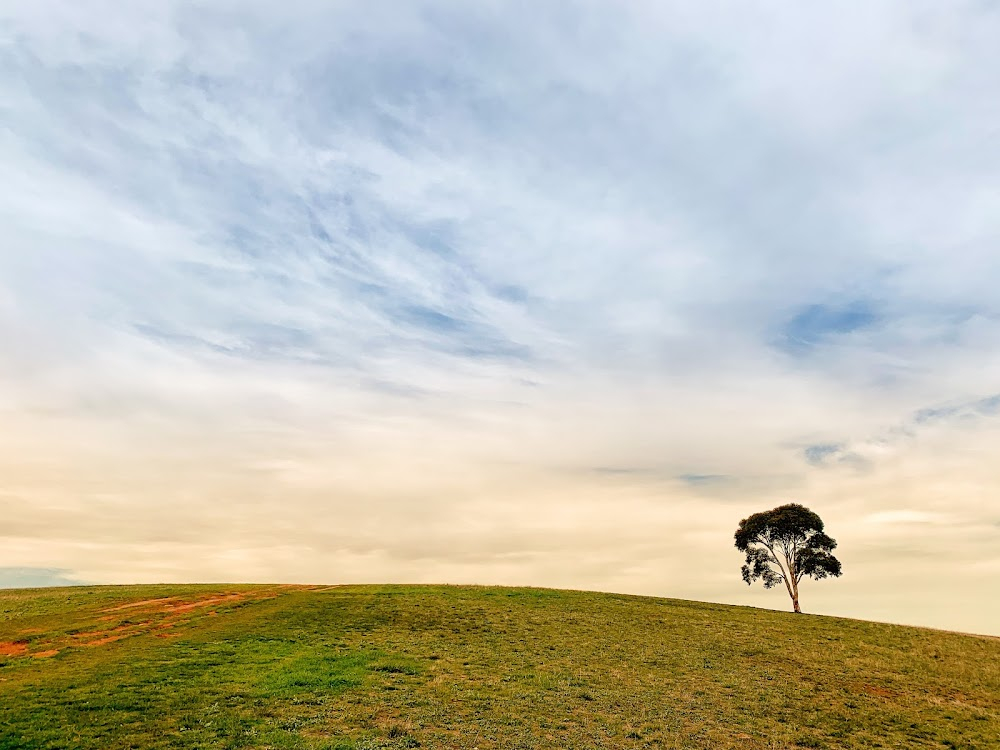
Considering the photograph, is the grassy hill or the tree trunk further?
the tree trunk

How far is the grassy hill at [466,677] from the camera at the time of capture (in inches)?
1059

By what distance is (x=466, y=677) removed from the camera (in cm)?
3497

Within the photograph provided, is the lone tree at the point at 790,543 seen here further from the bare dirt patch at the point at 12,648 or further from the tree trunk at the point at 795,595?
the bare dirt patch at the point at 12,648

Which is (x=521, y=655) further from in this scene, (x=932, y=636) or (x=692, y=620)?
(x=932, y=636)

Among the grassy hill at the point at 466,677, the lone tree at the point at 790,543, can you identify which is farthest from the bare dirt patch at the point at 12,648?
the lone tree at the point at 790,543

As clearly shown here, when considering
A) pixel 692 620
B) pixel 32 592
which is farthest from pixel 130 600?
pixel 692 620

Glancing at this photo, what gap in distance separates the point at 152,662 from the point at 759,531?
228 feet

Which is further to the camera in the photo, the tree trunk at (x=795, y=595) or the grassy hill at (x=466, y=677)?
the tree trunk at (x=795, y=595)

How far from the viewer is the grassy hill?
88.2 ft

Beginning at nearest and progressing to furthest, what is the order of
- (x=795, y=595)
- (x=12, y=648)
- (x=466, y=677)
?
(x=466, y=677), (x=12, y=648), (x=795, y=595)

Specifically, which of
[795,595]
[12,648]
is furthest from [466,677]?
[795,595]

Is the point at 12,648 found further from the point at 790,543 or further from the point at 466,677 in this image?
the point at 790,543

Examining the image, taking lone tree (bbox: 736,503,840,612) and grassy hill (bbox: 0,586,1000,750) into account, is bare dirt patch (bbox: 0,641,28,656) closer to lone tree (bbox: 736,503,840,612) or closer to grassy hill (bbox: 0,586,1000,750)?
grassy hill (bbox: 0,586,1000,750)

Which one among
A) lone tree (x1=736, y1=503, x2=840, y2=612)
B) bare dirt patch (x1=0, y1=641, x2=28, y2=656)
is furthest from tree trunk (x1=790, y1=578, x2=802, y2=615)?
bare dirt patch (x1=0, y1=641, x2=28, y2=656)
